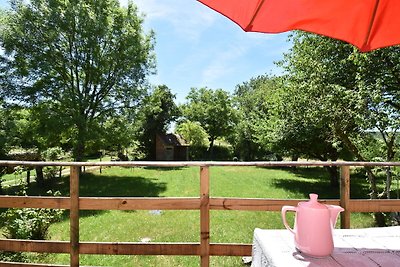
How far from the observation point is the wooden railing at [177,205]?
2.23 m

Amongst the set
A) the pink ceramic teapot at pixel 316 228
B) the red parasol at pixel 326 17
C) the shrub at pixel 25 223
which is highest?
the red parasol at pixel 326 17

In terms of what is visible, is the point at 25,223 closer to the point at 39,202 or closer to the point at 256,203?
the point at 39,202

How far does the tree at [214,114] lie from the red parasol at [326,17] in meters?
29.2

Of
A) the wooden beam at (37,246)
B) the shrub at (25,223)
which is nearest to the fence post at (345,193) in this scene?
the wooden beam at (37,246)

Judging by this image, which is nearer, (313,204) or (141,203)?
(313,204)

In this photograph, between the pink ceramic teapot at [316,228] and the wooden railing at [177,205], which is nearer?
the pink ceramic teapot at [316,228]

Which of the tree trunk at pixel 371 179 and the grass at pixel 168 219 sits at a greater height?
the tree trunk at pixel 371 179

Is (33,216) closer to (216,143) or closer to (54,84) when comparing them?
(54,84)

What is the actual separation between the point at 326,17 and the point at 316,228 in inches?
31.6

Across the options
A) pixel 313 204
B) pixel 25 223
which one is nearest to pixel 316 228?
pixel 313 204

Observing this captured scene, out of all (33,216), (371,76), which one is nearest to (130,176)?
(33,216)

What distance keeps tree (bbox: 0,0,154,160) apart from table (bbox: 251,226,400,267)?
13.4 meters

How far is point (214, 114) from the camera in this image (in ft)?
102

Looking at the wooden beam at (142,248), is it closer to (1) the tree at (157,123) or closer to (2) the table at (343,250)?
(2) the table at (343,250)
